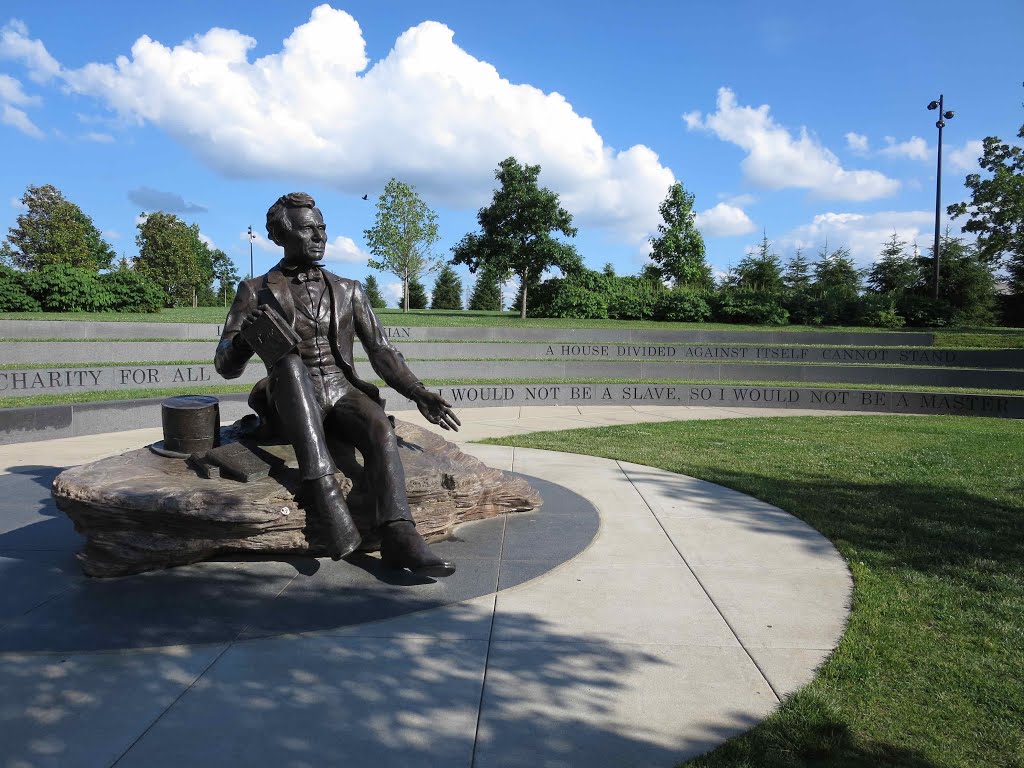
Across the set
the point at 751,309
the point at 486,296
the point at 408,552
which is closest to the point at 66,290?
the point at 408,552

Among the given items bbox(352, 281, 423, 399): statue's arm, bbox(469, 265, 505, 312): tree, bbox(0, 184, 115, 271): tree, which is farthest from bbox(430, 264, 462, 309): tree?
bbox(352, 281, 423, 399): statue's arm

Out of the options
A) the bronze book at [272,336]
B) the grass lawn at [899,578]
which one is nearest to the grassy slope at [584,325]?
the grass lawn at [899,578]

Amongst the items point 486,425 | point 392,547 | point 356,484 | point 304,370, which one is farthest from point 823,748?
point 486,425

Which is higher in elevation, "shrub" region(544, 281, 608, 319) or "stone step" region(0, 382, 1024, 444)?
"shrub" region(544, 281, 608, 319)

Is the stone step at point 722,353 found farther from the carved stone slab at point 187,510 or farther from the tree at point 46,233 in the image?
the tree at point 46,233

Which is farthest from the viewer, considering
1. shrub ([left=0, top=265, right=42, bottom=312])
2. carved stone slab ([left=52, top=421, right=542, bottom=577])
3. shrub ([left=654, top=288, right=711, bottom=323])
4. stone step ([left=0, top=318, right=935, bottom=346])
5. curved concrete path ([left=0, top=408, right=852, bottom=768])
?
shrub ([left=654, top=288, right=711, bottom=323])

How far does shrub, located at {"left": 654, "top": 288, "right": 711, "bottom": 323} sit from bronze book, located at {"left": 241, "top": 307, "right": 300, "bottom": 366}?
21866 mm

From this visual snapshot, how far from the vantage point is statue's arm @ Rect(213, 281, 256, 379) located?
4.79 meters

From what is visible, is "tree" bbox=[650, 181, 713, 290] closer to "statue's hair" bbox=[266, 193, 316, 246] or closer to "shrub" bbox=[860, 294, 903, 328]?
"shrub" bbox=[860, 294, 903, 328]

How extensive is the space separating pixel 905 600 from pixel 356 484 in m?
3.51

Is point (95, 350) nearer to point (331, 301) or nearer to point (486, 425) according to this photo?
point (486, 425)

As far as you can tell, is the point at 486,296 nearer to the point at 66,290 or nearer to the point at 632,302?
the point at 632,302

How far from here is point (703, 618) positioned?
3.83 metres

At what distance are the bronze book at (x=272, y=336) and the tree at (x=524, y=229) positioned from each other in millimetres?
26211
